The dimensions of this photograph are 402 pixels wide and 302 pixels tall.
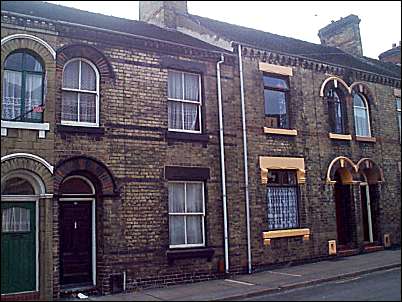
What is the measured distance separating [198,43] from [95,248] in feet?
23.8

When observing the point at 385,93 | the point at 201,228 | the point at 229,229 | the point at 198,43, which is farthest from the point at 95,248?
the point at 385,93

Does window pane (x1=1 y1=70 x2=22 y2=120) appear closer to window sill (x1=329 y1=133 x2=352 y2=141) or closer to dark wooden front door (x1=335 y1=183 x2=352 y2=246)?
window sill (x1=329 y1=133 x2=352 y2=141)

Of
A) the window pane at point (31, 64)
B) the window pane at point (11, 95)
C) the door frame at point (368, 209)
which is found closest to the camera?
the window pane at point (11, 95)

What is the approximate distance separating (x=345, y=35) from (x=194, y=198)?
1428cm

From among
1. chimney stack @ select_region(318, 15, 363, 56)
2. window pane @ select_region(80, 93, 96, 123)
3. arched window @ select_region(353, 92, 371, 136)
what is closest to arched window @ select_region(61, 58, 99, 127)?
window pane @ select_region(80, 93, 96, 123)

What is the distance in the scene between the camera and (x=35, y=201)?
37.2 feet

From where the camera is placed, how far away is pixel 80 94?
1230 centimetres

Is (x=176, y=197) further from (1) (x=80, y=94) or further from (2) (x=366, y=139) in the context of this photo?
(2) (x=366, y=139)

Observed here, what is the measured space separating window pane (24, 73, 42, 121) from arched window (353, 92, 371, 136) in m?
11.9

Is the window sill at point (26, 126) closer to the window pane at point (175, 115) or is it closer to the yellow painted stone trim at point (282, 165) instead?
the window pane at point (175, 115)

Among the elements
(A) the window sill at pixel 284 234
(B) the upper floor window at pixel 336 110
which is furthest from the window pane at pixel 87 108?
(B) the upper floor window at pixel 336 110

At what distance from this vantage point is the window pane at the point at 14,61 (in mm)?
11430

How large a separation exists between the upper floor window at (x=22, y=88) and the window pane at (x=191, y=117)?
13.9 feet

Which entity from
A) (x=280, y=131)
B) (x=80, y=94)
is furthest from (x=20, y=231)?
(x=280, y=131)
